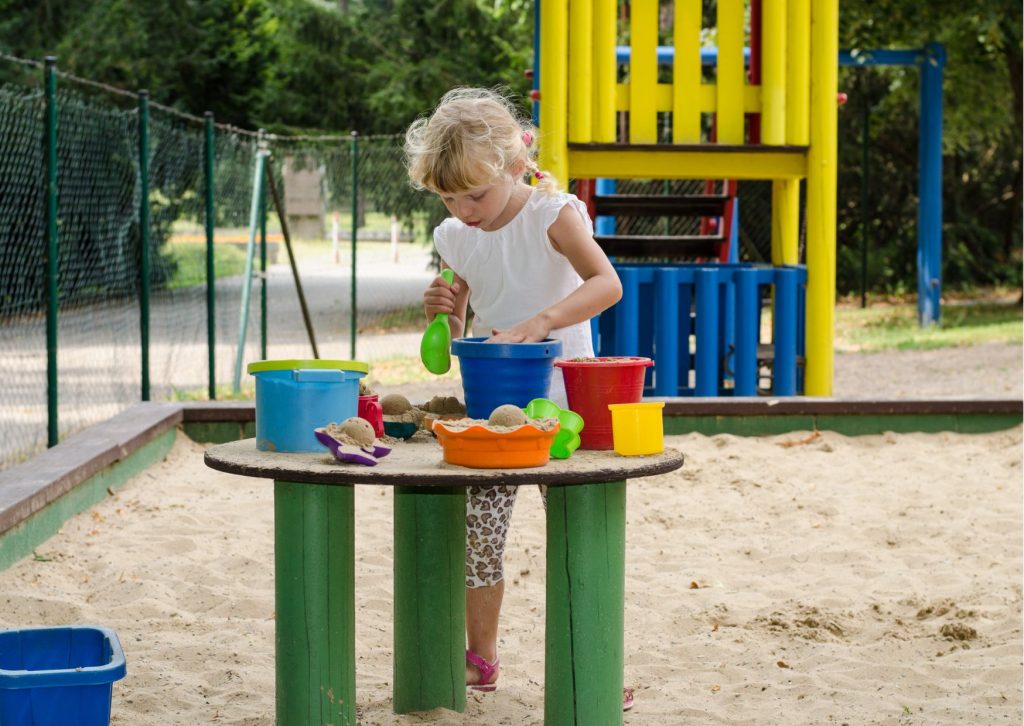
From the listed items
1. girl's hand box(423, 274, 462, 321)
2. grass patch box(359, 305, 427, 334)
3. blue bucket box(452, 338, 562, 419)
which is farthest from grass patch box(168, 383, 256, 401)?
blue bucket box(452, 338, 562, 419)

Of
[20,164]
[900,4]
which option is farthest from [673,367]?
[900,4]

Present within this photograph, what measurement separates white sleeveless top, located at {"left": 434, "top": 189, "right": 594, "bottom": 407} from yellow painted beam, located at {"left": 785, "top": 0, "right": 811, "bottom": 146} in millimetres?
4201

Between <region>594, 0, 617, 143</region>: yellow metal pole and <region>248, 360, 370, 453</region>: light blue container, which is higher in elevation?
<region>594, 0, 617, 143</region>: yellow metal pole

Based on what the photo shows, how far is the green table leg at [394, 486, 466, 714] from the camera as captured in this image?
9.71 feet

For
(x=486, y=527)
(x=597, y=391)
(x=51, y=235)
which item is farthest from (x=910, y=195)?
(x=597, y=391)

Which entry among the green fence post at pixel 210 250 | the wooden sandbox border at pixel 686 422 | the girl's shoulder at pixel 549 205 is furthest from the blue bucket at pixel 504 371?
the green fence post at pixel 210 250

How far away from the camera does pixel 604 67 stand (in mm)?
6930

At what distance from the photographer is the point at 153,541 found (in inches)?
181

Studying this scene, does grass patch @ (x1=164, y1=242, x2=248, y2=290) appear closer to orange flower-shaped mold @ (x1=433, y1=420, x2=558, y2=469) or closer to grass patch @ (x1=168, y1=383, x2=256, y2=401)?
grass patch @ (x1=168, y1=383, x2=256, y2=401)

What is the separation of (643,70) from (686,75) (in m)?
0.23

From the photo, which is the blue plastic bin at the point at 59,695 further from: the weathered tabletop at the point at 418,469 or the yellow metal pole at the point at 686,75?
the yellow metal pole at the point at 686,75

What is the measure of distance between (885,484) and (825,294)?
5.81ft

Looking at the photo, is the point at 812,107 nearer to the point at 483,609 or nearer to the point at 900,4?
the point at 483,609

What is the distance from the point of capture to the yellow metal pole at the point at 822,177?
23.1 ft
